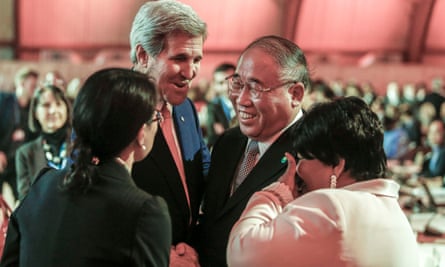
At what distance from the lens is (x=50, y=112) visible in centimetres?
483

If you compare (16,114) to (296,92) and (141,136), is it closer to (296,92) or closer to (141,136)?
(296,92)

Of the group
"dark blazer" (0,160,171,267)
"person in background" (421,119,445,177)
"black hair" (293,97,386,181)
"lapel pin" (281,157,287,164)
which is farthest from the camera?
"person in background" (421,119,445,177)

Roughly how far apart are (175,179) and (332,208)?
82 cm

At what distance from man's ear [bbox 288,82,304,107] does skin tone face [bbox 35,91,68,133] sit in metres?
2.54

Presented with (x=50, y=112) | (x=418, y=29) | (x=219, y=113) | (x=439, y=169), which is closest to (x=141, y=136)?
(x=50, y=112)

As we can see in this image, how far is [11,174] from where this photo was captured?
5.39 metres

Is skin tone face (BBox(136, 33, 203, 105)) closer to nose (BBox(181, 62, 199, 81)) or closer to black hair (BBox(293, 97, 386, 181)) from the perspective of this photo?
nose (BBox(181, 62, 199, 81))

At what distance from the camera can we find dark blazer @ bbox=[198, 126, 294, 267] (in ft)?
7.91

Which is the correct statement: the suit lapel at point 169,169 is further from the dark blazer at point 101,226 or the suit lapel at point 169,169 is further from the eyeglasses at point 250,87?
the dark blazer at point 101,226

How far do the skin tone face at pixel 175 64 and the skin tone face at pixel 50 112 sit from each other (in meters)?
2.28

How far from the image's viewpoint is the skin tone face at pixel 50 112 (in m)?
4.75

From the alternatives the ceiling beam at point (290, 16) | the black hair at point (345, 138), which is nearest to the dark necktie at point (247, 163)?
the black hair at point (345, 138)

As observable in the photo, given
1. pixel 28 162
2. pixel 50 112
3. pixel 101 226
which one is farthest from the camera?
pixel 50 112

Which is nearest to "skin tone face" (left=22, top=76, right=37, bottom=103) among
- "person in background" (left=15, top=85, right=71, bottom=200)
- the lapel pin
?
"person in background" (left=15, top=85, right=71, bottom=200)
